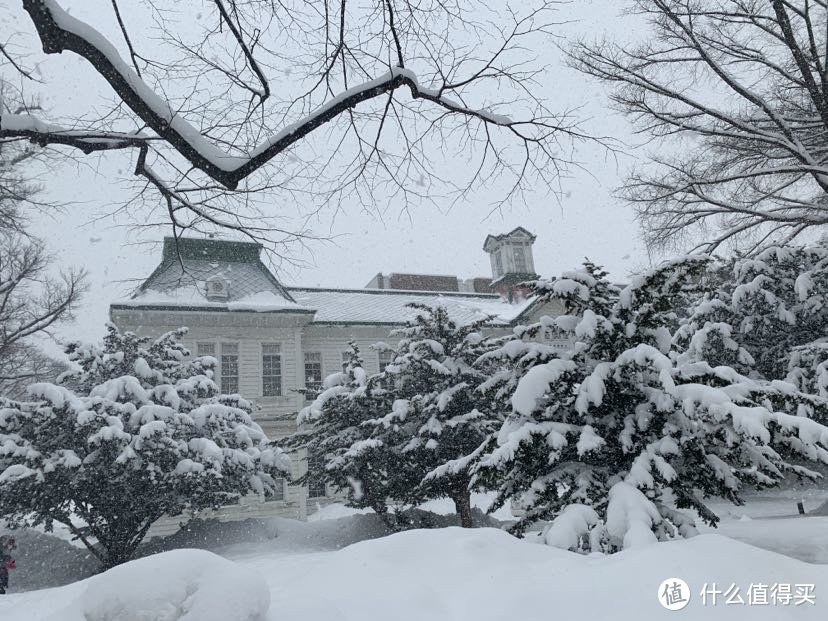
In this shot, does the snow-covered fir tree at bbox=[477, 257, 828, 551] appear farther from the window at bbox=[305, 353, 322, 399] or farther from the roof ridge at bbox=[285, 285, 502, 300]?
the roof ridge at bbox=[285, 285, 502, 300]

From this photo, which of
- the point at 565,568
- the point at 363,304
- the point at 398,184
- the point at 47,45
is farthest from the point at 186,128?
the point at 363,304

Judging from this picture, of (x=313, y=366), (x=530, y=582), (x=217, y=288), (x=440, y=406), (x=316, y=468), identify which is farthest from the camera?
(x=313, y=366)

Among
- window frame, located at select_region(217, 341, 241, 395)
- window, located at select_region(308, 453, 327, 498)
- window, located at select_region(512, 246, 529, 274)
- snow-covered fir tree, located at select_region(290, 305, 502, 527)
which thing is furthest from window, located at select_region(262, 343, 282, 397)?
window, located at select_region(512, 246, 529, 274)

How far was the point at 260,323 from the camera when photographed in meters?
21.1

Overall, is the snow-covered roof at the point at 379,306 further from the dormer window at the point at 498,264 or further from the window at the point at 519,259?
the dormer window at the point at 498,264

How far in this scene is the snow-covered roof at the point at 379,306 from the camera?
23766mm

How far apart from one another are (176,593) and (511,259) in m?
28.1

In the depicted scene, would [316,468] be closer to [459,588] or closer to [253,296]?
[253,296]

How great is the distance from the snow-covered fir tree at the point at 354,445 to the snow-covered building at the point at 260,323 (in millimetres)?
5181

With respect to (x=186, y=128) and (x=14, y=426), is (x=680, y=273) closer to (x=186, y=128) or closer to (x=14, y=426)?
(x=186, y=128)

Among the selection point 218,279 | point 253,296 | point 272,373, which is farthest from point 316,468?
point 218,279

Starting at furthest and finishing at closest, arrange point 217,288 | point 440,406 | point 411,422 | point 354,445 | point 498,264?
point 498,264 < point 217,288 < point 411,422 < point 354,445 < point 440,406

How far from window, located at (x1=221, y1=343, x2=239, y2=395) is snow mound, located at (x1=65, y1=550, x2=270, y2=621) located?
61.5 feet

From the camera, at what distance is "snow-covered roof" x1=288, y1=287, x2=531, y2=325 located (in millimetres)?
23766
